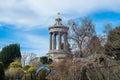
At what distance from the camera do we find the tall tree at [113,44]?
3497 cm

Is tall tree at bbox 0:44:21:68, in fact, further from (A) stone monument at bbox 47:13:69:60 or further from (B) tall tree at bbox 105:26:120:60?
(B) tall tree at bbox 105:26:120:60

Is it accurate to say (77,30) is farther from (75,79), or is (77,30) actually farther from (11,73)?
(75,79)

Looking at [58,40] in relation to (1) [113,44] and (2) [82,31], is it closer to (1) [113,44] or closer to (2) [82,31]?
(2) [82,31]

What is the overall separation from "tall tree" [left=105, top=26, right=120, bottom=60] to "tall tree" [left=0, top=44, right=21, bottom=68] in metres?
18.8

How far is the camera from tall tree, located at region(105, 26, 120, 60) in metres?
35.0

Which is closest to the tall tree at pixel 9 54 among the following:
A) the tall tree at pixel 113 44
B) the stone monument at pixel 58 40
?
the stone monument at pixel 58 40

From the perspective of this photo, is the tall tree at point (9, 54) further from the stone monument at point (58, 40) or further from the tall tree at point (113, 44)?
the tall tree at point (113, 44)

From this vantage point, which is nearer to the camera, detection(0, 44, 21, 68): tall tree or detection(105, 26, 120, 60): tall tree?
detection(105, 26, 120, 60): tall tree

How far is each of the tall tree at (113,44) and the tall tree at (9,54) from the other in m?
18.8

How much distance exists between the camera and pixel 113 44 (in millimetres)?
35312

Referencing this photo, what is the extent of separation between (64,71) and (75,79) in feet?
8.28

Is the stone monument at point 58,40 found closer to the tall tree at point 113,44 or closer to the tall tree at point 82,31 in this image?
the tall tree at point 82,31

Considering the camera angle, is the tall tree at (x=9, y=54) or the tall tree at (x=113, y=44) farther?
the tall tree at (x=9, y=54)

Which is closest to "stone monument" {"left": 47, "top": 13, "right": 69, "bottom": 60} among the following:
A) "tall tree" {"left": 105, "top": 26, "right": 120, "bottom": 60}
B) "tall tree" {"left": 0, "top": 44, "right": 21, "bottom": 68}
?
"tall tree" {"left": 0, "top": 44, "right": 21, "bottom": 68}
